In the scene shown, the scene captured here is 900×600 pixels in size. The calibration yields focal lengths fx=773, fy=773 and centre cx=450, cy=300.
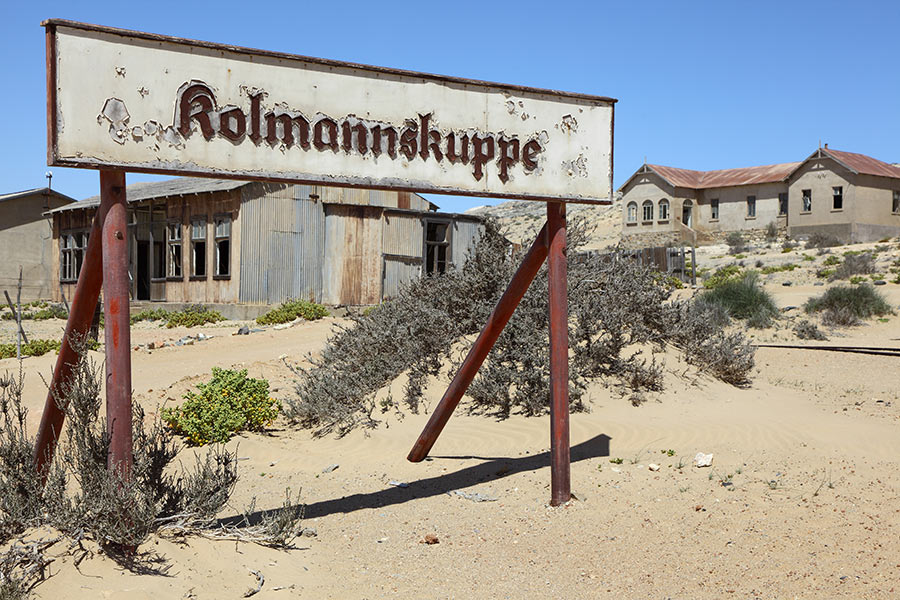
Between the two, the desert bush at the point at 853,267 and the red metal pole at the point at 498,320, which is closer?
the red metal pole at the point at 498,320

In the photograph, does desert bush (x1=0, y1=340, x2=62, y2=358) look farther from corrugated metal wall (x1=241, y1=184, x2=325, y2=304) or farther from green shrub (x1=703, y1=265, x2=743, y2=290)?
green shrub (x1=703, y1=265, x2=743, y2=290)

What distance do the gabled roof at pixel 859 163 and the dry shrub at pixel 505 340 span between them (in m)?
35.0

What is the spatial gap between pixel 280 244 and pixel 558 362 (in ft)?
55.1

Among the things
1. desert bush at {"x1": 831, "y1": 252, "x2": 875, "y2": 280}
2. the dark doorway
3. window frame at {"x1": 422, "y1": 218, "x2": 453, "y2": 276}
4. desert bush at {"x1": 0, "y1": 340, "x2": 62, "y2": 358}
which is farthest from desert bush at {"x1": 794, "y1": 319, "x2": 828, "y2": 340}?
the dark doorway

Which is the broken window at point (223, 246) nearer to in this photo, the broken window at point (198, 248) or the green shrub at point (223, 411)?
the broken window at point (198, 248)

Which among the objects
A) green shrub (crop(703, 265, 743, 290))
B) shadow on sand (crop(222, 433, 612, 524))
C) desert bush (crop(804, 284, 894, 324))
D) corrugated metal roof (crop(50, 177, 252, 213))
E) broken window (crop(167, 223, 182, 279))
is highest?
corrugated metal roof (crop(50, 177, 252, 213))

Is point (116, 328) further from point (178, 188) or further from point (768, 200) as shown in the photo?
point (768, 200)

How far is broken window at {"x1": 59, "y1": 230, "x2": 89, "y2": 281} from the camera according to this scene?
28031mm

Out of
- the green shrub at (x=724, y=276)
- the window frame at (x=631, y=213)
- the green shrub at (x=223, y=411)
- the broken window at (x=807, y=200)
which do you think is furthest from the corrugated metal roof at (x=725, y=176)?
the green shrub at (x=223, y=411)

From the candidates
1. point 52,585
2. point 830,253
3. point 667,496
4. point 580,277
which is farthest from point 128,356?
point 830,253

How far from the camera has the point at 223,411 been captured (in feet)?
26.3

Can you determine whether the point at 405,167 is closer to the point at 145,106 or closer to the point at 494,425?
the point at 145,106

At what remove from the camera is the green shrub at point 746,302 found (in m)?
18.5

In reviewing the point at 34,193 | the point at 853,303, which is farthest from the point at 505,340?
the point at 34,193
